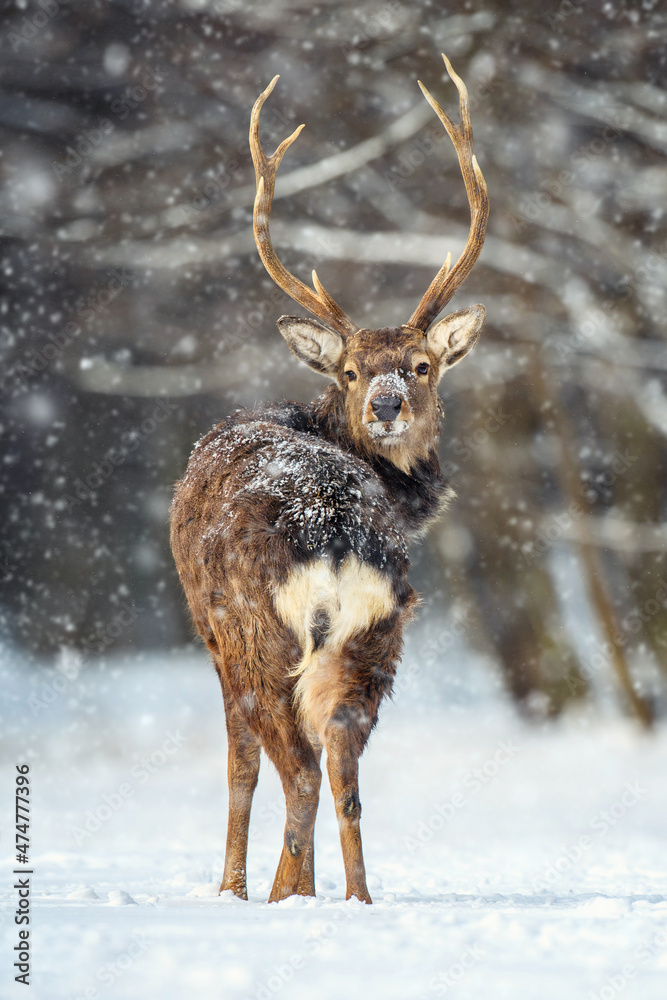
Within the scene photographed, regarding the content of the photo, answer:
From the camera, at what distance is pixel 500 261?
37.8 feet

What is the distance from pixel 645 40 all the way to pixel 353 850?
423 inches

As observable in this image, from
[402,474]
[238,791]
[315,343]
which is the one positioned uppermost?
Answer: [315,343]

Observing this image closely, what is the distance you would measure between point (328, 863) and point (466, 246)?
4.26 metres

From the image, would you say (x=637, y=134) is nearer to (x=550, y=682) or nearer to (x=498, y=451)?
(x=498, y=451)

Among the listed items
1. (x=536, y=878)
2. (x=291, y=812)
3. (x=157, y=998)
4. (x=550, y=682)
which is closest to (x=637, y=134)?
(x=550, y=682)

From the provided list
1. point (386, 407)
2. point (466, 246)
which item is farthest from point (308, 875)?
point (466, 246)

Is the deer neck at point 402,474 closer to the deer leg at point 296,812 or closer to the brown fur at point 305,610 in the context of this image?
the brown fur at point 305,610

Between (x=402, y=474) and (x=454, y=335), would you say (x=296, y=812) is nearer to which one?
(x=402, y=474)

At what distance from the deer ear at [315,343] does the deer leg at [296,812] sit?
2498mm

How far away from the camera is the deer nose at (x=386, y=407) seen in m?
5.34

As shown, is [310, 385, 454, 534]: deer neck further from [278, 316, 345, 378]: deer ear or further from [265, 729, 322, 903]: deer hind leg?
[265, 729, 322, 903]: deer hind leg

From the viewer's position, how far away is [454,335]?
6094mm

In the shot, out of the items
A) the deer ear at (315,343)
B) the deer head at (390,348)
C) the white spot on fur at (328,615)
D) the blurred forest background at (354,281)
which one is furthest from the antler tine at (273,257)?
the blurred forest background at (354,281)

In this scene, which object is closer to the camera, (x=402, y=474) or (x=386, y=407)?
(x=386, y=407)
